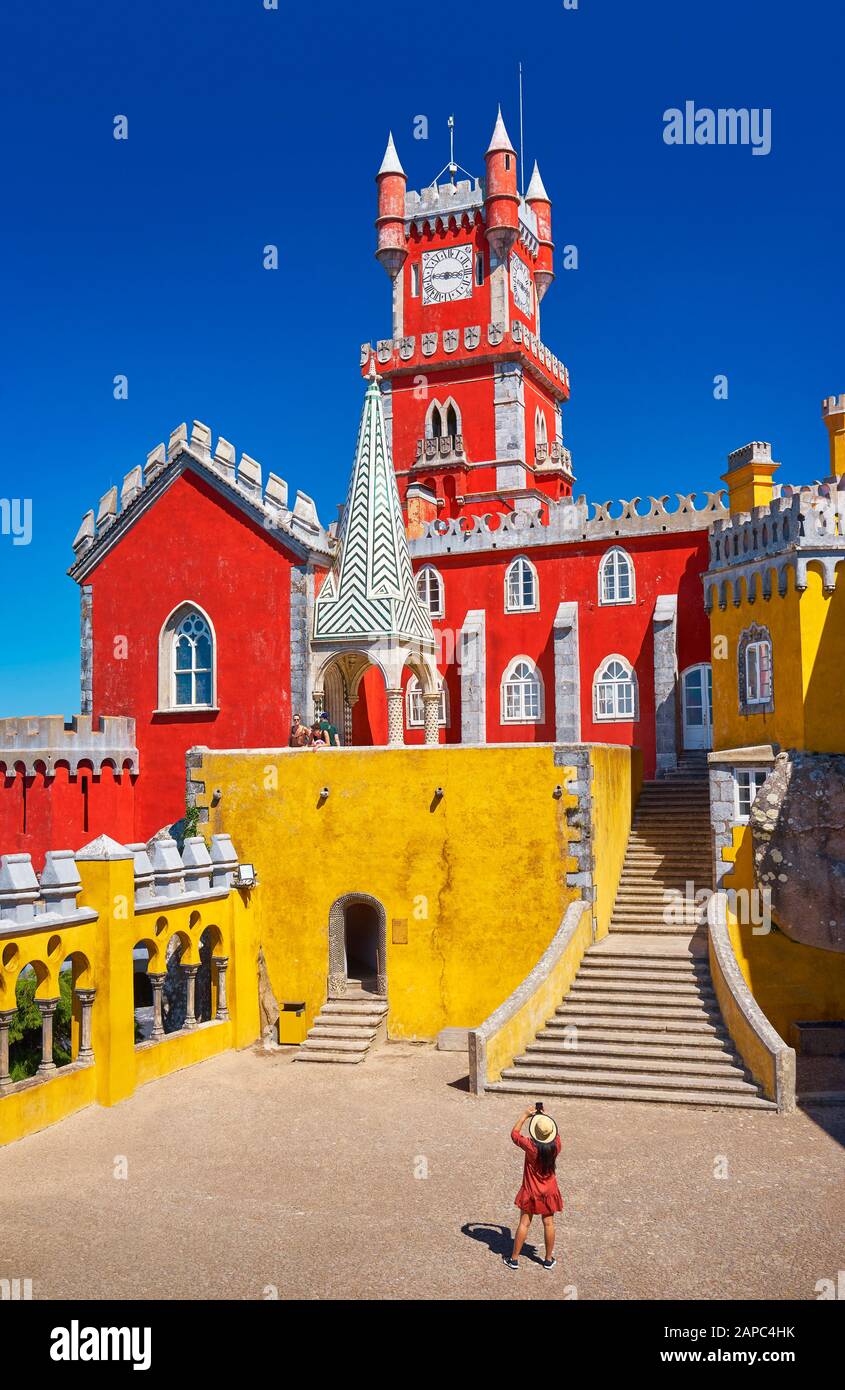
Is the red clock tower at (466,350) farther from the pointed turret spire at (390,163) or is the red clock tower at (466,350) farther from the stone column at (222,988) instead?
the stone column at (222,988)

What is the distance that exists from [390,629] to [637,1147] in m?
11.0

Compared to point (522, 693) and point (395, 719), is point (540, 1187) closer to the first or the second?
point (395, 719)

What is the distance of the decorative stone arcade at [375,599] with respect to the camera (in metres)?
21.3

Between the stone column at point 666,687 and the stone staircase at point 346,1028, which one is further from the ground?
the stone column at point 666,687

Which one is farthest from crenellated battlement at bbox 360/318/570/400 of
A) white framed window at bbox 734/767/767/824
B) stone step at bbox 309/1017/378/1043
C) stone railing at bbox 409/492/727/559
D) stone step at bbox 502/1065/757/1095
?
stone step at bbox 502/1065/757/1095

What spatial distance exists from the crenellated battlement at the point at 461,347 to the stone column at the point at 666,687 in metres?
14.3

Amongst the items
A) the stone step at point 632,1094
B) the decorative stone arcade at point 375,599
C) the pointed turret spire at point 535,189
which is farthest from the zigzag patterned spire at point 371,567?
the pointed turret spire at point 535,189

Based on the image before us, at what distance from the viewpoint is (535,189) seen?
42.1 m

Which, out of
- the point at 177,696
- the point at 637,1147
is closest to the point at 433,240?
the point at 177,696

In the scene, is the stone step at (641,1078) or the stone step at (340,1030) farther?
the stone step at (340,1030)

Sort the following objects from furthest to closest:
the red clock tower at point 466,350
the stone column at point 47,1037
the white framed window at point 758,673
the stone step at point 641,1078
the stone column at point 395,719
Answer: the red clock tower at point 466,350, the white framed window at point 758,673, the stone column at point 395,719, the stone step at point 641,1078, the stone column at point 47,1037

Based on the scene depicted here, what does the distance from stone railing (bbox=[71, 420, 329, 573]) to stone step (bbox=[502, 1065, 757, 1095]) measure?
511 inches

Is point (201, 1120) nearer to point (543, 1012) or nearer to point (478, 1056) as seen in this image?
point (478, 1056)

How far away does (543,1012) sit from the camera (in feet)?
53.2
